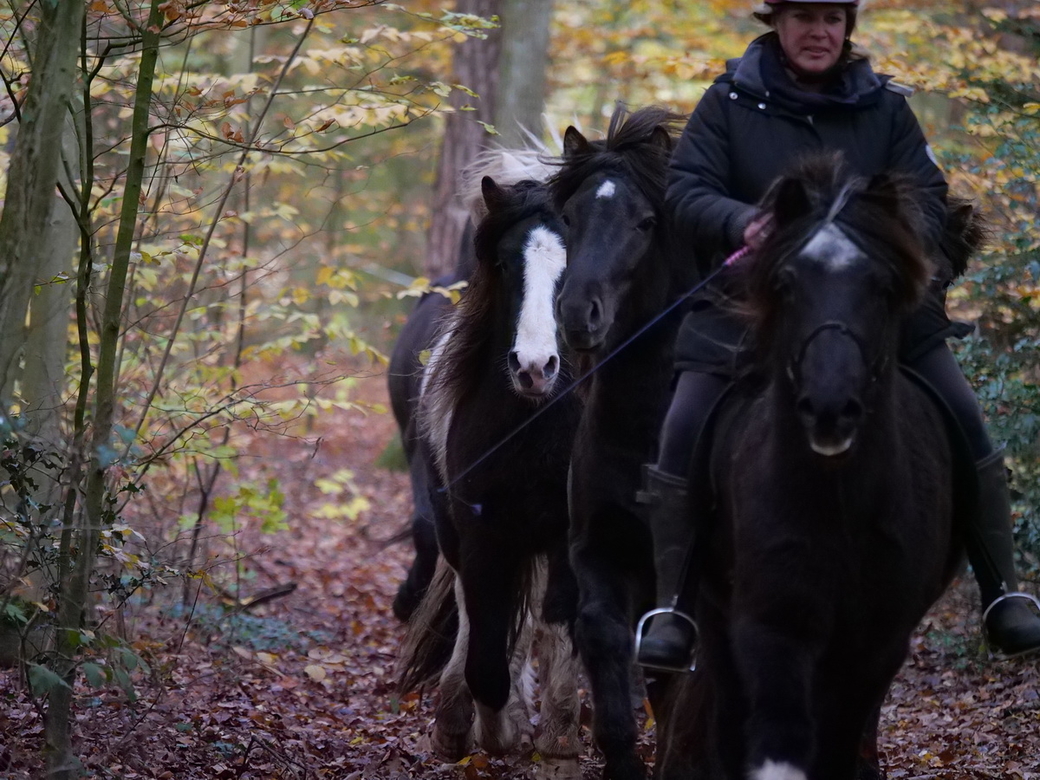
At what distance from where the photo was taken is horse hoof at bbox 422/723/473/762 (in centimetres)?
661

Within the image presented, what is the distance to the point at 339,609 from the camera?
10328mm

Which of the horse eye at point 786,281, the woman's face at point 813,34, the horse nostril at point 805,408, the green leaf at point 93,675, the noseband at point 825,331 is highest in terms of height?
the woman's face at point 813,34

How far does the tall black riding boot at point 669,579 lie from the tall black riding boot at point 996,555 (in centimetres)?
103

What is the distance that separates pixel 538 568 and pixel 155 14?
3.58 metres

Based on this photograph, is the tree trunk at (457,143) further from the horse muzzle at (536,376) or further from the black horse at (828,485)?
the black horse at (828,485)

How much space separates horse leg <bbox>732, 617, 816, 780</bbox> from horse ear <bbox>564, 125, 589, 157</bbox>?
268 cm

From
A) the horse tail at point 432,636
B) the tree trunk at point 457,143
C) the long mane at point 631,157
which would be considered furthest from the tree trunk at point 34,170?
the tree trunk at point 457,143

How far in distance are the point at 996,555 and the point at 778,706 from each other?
1189 millimetres

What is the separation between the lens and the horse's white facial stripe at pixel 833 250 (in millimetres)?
3602

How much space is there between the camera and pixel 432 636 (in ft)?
24.3

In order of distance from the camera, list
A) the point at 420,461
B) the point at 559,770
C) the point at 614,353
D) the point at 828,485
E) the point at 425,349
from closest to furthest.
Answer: the point at 828,485 → the point at 614,353 → the point at 559,770 → the point at 425,349 → the point at 420,461

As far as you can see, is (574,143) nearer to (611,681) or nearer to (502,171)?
(502,171)

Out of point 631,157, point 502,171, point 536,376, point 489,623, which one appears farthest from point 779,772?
point 502,171

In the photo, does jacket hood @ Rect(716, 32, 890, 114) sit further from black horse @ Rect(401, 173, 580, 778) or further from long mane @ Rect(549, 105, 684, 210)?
black horse @ Rect(401, 173, 580, 778)
